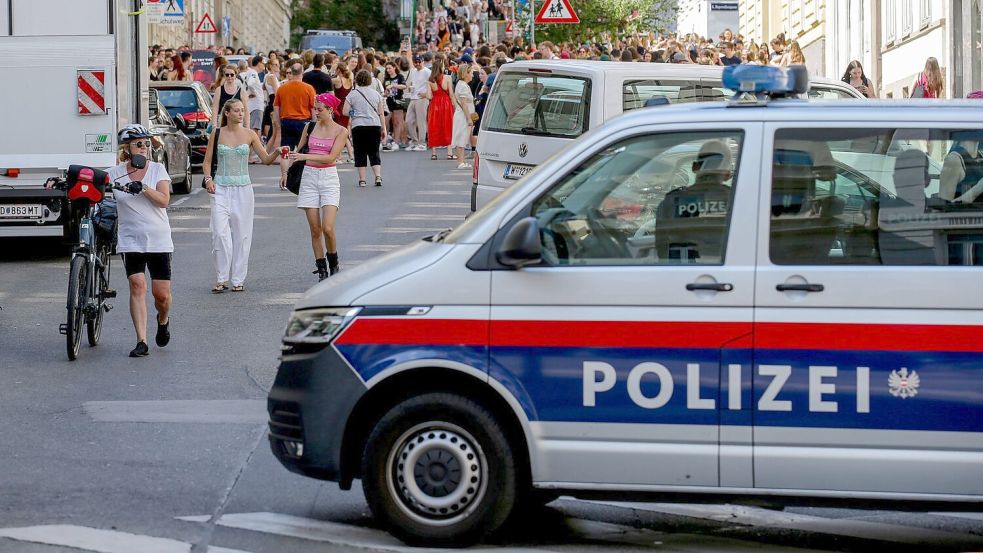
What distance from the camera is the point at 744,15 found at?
6066cm

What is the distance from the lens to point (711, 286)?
6.25m

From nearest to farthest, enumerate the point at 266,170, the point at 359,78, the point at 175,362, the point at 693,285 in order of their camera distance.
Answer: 1. the point at 693,285
2. the point at 175,362
3. the point at 359,78
4. the point at 266,170

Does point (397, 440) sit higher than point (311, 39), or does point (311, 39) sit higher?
point (311, 39)

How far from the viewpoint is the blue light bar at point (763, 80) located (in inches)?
257

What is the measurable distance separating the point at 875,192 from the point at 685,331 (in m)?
0.91

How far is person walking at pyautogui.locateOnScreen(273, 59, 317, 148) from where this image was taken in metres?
25.9

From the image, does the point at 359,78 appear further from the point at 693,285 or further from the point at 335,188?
the point at 693,285

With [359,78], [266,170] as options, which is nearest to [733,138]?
[359,78]

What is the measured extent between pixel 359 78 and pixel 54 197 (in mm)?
6998

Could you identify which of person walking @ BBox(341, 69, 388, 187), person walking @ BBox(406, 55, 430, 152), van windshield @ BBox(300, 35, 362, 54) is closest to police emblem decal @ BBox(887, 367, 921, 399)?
person walking @ BBox(341, 69, 388, 187)

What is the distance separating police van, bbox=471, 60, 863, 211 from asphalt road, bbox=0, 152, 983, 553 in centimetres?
245

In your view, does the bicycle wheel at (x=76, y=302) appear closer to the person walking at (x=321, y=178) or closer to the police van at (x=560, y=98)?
the person walking at (x=321, y=178)

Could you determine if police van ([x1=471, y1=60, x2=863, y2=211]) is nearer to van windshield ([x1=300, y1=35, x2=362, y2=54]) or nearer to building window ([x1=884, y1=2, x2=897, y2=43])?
building window ([x1=884, y1=2, x2=897, y2=43])

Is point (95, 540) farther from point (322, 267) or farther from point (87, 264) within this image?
point (322, 267)
